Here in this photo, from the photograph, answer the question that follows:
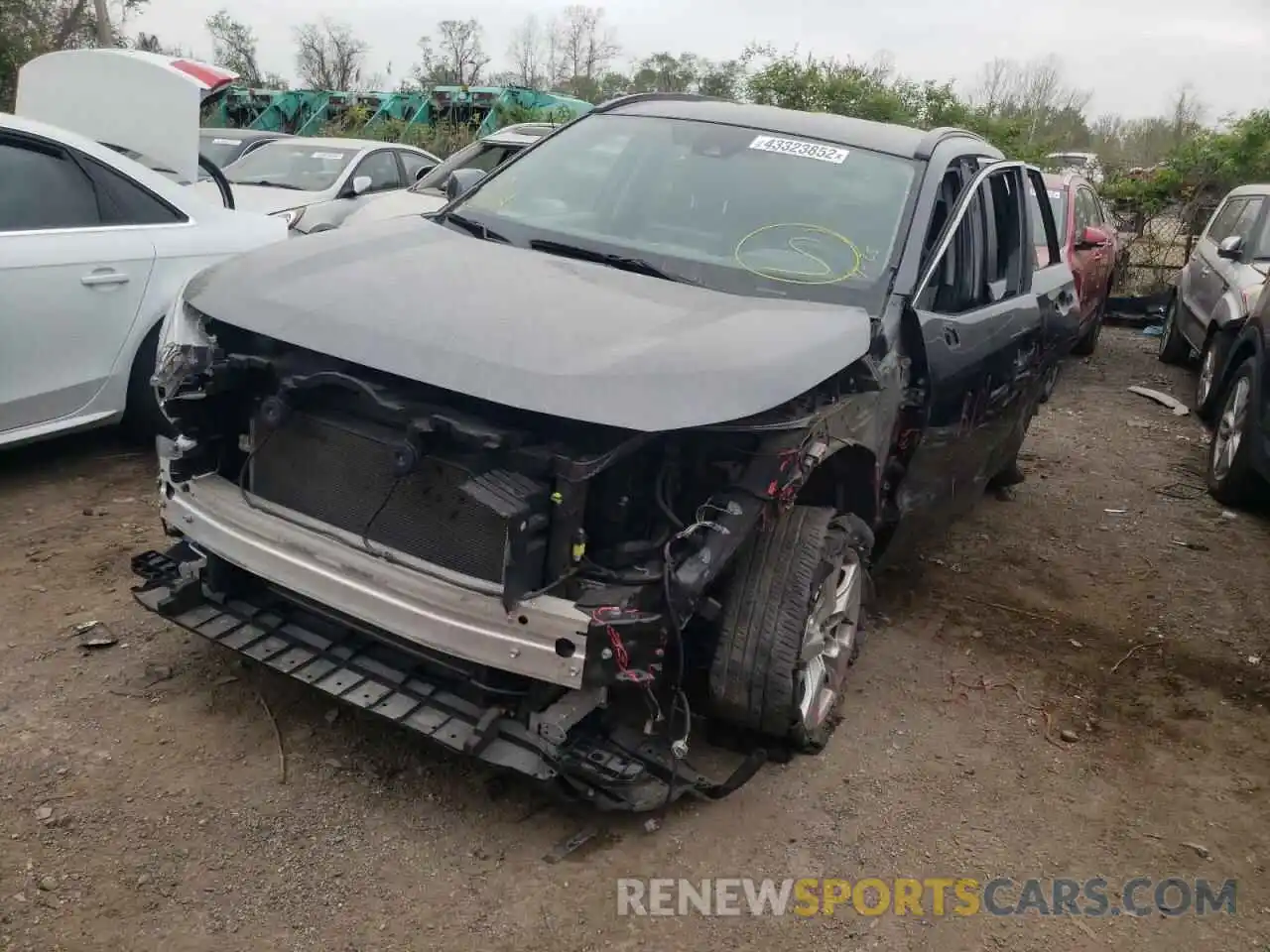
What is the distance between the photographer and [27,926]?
7.73 feet

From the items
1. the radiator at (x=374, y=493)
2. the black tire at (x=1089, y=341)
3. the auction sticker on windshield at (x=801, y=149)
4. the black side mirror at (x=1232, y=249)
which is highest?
the auction sticker on windshield at (x=801, y=149)

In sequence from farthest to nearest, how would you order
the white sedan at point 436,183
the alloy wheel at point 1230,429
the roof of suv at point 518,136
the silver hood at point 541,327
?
1. the roof of suv at point 518,136
2. the white sedan at point 436,183
3. the alloy wheel at point 1230,429
4. the silver hood at point 541,327

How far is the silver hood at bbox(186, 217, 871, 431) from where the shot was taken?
2.49 metres

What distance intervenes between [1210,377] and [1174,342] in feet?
8.00

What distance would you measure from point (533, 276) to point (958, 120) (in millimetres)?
16944

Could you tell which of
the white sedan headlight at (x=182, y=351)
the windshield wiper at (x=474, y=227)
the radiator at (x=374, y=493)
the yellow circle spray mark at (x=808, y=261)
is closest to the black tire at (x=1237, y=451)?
the yellow circle spray mark at (x=808, y=261)

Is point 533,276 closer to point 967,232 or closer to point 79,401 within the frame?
point 967,232

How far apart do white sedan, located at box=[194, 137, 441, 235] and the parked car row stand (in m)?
6.66

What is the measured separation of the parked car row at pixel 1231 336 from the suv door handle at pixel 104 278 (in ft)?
19.1

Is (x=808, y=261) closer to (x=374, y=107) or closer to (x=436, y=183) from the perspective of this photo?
(x=436, y=183)

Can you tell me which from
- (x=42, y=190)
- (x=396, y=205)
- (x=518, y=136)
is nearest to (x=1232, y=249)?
(x=518, y=136)

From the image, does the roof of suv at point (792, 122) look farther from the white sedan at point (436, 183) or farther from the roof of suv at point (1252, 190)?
the roof of suv at point (1252, 190)

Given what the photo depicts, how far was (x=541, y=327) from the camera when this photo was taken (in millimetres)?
2727

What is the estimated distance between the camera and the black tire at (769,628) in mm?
2902
